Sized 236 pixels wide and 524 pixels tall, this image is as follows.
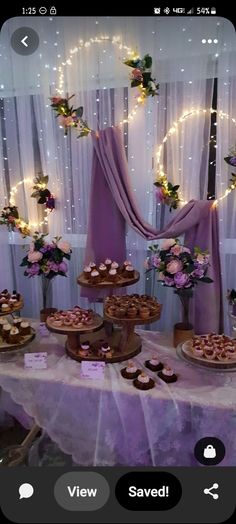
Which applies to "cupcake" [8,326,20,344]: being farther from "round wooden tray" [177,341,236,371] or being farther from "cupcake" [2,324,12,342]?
"round wooden tray" [177,341,236,371]

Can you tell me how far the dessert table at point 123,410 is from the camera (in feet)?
3.84

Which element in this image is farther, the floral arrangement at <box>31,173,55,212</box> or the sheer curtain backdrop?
the floral arrangement at <box>31,173,55,212</box>

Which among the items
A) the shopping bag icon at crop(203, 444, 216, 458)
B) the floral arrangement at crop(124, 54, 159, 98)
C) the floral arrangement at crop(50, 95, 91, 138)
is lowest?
the shopping bag icon at crop(203, 444, 216, 458)

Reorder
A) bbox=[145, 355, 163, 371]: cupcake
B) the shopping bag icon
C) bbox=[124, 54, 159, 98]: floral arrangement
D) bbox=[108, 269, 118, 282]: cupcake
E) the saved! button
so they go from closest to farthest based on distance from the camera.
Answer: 1. the saved! button
2. the shopping bag icon
3. bbox=[145, 355, 163, 371]: cupcake
4. bbox=[108, 269, 118, 282]: cupcake
5. bbox=[124, 54, 159, 98]: floral arrangement

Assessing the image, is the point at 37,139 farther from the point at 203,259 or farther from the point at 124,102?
the point at 203,259

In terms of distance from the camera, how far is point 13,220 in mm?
2281

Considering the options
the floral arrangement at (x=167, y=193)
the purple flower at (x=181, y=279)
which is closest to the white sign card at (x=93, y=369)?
the purple flower at (x=181, y=279)

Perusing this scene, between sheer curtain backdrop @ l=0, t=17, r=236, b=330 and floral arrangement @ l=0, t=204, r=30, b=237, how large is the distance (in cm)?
8

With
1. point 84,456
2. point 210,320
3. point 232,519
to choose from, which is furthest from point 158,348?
point 232,519

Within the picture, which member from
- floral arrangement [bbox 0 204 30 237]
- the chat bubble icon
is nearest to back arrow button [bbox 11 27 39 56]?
the chat bubble icon

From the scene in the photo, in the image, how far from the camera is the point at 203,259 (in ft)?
5.00

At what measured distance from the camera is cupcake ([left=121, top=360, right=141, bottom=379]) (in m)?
1.36

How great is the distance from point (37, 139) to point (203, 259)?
139cm

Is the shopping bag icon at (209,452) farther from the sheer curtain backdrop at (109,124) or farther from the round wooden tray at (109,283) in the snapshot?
the sheer curtain backdrop at (109,124)
